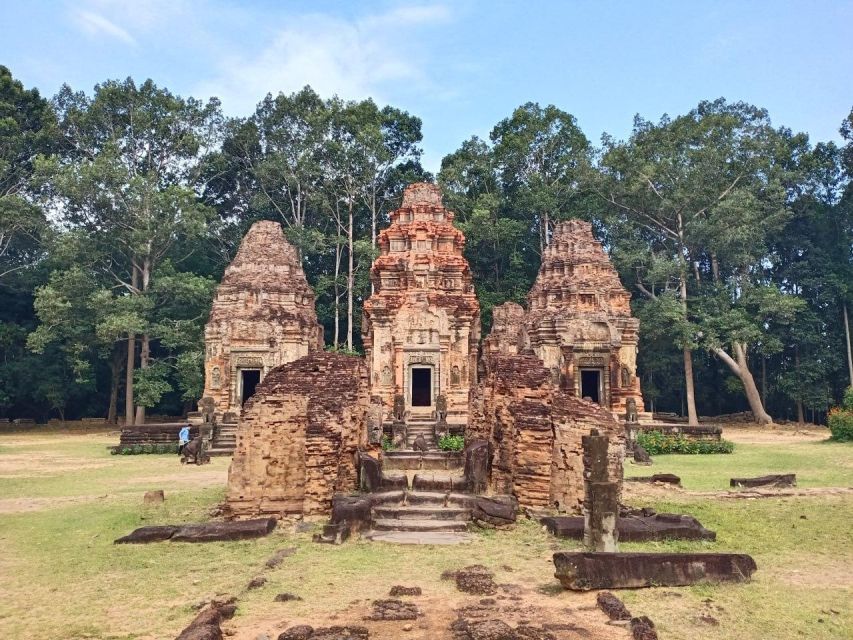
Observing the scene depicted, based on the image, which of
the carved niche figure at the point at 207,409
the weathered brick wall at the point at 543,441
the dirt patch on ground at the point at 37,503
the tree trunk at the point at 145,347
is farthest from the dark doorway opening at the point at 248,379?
the weathered brick wall at the point at 543,441

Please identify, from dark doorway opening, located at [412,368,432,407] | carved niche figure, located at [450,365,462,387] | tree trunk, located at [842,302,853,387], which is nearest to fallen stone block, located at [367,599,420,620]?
carved niche figure, located at [450,365,462,387]

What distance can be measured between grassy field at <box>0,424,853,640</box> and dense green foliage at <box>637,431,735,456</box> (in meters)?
7.78

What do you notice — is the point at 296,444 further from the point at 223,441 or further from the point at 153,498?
the point at 223,441

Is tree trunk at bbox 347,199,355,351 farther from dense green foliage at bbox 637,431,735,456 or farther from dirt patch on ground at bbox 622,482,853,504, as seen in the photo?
dirt patch on ground at bbox 622,482,853,504

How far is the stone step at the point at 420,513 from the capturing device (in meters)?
9.77

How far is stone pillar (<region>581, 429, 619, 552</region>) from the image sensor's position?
735 centimetres

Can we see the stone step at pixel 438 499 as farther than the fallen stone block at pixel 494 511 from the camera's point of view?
Yes

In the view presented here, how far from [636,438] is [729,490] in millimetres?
8369

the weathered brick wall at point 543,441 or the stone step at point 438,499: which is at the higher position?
the weathered brick wall at point 543,441

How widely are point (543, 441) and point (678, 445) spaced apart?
12.8m

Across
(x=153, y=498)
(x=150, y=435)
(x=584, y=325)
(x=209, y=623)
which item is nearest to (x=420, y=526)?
(x=209, y=623)

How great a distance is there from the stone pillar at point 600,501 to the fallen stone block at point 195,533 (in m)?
4.59

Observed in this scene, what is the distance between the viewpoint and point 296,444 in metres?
10.5

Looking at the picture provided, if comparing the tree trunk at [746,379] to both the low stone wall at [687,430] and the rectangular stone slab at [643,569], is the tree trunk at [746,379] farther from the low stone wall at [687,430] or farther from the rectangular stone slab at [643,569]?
the rectangular stone slab at [643,569]
